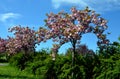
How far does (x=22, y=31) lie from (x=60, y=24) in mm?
17555

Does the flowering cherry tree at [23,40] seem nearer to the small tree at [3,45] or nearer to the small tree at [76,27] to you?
the small tree at [76,27]

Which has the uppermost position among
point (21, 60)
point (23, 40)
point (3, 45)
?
point (3, 45)

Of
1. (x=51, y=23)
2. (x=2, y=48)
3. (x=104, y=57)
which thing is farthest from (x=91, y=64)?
(x=2, y=48)

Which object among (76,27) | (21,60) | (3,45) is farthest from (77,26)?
(3,45)

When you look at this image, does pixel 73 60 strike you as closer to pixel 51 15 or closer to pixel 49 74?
pixel 49 74

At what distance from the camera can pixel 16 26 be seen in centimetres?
4334

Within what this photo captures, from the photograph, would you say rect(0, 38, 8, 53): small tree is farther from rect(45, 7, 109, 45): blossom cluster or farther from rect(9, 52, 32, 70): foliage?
rect(45, 7, 109, 45): blossom cluster

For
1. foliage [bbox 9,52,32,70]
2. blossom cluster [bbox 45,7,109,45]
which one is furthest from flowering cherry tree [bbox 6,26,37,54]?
blossom cluster [bbox 45,7,109,45]

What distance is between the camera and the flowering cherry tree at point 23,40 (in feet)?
130

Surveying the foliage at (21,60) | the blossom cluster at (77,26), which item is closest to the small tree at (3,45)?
the foliage at (21,60)

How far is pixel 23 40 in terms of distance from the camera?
40.8 meters

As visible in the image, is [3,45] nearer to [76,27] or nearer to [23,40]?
[23,40]

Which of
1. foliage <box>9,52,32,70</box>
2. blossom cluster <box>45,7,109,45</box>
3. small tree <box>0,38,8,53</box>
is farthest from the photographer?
small tree <box>0,38,8,53</box>

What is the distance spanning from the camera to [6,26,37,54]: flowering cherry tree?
39.7 metres
